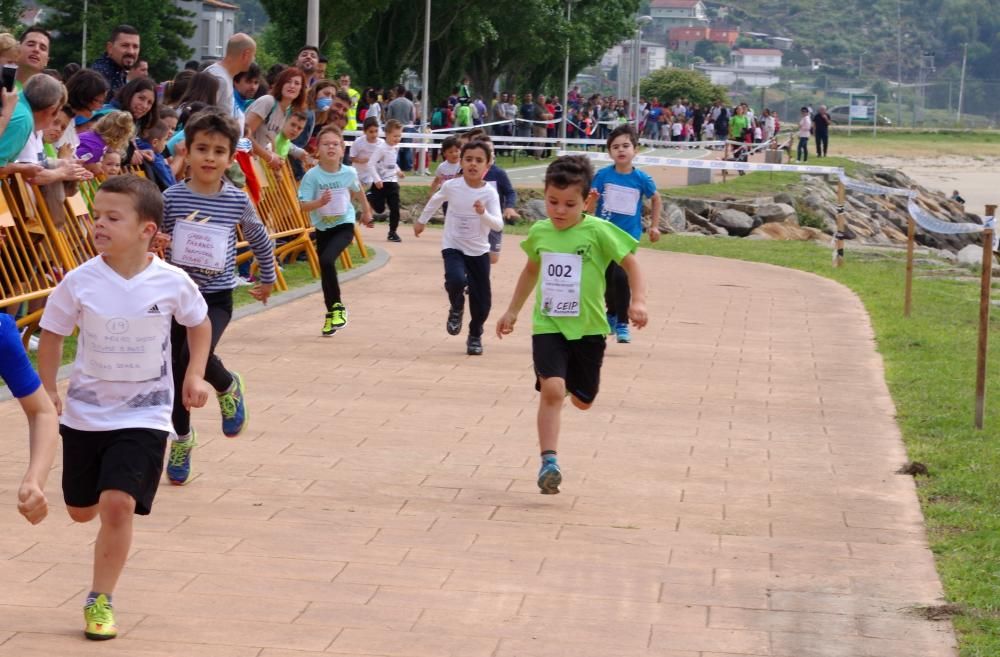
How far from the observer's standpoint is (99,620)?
5207 millimetres

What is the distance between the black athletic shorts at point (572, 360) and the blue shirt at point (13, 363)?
3536mm

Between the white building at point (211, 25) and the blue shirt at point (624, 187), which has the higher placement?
the white building at point (211, 25)

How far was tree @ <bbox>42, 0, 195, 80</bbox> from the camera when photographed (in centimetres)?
6344

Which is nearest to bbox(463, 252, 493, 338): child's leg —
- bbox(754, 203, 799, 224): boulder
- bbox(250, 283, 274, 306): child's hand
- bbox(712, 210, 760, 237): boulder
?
bbox(250, 283, 274, 306): child's hand

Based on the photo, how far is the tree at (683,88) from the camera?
3125 inches

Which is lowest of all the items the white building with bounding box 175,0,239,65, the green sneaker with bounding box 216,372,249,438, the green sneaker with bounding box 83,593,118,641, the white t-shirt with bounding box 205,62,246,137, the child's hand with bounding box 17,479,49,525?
the green sneaker with bounding box 83,593,118,641

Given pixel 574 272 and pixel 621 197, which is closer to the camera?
pixel 574 272

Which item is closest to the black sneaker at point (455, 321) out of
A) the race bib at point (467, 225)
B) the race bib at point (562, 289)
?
the race bib at point (467, 225)

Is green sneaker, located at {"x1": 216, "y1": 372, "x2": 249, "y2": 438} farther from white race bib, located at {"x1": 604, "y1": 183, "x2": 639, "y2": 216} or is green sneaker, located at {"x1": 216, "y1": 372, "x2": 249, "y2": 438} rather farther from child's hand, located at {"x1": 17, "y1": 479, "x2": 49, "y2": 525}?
white race bib, located at {"x1": 604, "y1": 183, "x2": 639, "y2": 216}

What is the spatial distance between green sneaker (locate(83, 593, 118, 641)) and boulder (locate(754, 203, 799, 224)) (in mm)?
28104

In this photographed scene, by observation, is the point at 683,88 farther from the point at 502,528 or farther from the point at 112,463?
the point at 112,463

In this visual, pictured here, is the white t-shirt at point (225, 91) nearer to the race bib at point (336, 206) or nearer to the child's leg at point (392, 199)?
the race bib at point (336, 206)

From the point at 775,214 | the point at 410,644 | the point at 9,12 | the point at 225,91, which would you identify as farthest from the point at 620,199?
the point at 9,12

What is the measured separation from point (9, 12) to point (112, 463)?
48.0 m
